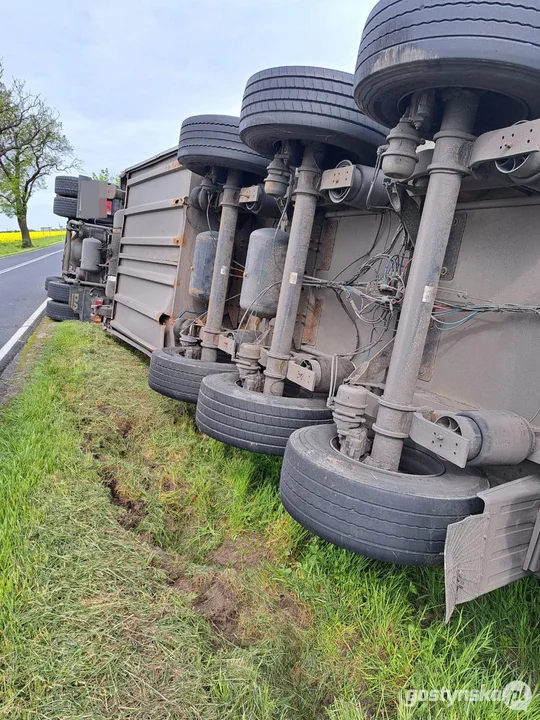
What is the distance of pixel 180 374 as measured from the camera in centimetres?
390

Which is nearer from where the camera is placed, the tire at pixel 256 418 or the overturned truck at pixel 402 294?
the overturned truck at pixel 402 294

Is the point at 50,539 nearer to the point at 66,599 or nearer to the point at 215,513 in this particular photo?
the point at 66,599

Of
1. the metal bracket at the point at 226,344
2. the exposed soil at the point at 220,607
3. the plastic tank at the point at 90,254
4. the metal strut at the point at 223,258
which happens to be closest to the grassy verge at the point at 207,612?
the exposed soil at the point at 220,607

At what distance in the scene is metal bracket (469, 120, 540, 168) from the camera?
1.75 m

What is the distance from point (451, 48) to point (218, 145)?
2400 millimetres

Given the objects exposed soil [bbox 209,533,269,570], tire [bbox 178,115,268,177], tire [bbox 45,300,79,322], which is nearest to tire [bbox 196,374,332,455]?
exposed soil [bbox 209,533,269,570]

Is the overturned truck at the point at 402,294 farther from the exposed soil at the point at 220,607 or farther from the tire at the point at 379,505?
the exposed soil at the point at 220,607

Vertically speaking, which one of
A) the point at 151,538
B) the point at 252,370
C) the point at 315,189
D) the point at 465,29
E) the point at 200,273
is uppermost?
the point at 465,29

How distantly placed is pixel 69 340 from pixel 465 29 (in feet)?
20.4

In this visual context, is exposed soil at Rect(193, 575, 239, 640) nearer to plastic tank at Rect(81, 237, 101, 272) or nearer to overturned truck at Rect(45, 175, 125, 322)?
overturned truck at Rect(45, 175, 125, 322)

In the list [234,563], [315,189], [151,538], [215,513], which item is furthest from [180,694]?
[315,189]

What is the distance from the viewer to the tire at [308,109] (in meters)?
2.66

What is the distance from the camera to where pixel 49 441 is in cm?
338

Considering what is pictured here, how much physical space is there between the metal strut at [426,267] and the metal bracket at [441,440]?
0.21 feet
